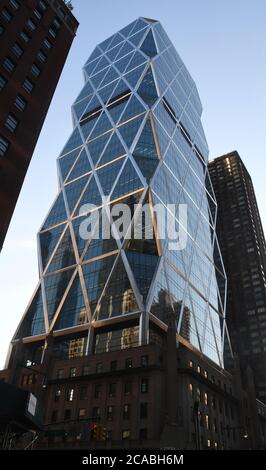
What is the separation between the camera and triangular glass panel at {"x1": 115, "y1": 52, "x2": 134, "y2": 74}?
165825mm

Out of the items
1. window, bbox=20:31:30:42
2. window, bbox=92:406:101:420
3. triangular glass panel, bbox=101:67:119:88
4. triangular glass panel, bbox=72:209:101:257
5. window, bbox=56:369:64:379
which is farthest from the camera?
triangular glass panel, bbox=101:67:119:88

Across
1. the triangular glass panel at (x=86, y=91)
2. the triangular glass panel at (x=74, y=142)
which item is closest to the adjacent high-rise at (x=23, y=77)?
the triangular glass panel at (x=74, y=142)

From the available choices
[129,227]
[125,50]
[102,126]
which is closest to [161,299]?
[129,227]

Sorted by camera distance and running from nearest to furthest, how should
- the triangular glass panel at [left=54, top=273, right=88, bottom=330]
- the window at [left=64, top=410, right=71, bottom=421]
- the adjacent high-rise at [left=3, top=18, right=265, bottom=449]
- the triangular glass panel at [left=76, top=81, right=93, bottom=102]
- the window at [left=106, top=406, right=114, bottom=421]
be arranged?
the window at [left=106, top=406, right=114, bottom=421] → the adjacent high-rise at [left=3, top=18, right=265, bottom=449] → the window at [left=64, top=410, right=71, bottom=421] → the triangular glass panel at [left=54, top=273, right=88, bottom=330] → the triangular glass panel at [left=76, top=81, right=93, bottom=102]

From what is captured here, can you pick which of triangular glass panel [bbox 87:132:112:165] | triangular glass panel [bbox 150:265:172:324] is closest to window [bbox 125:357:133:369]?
triangular glass panel [bbox 150:265:172:324]

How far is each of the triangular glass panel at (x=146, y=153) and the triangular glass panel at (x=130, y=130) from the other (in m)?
2.66

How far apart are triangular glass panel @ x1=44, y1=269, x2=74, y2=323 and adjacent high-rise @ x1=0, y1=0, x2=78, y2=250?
72155mm

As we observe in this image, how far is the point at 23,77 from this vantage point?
128 feet

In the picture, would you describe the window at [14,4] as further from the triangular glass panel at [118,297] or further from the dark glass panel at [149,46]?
the dark glass panel at [149,46]

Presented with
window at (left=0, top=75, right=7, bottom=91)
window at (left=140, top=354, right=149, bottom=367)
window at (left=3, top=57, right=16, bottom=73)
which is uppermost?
window at (left=3, top=57, right=16, bottom=73)

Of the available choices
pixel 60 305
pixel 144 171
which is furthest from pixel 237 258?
pixel 60 305

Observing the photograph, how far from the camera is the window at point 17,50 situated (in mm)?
39316

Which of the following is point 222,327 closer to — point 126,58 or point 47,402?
point 47,402

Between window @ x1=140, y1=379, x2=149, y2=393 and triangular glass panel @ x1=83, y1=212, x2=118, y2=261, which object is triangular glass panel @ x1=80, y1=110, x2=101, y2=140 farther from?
window @ x1=140, y1=379, x2=149, y2=393
